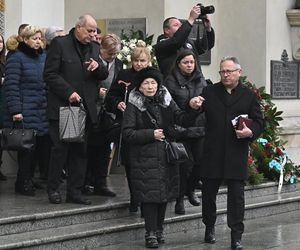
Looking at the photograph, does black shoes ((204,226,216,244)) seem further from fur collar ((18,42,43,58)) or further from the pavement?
fur collar ((18,42,43,58))

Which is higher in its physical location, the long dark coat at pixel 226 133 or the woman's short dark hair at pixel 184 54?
the woman's short dark hair at pixel 184 54

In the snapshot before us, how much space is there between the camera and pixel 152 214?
9.98m

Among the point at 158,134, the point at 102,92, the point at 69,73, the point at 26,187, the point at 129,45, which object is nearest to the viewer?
the point at 158,134

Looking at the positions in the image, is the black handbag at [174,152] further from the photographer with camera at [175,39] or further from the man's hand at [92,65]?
the photographer with camera at [175,39]

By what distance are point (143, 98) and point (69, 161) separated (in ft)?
4.16

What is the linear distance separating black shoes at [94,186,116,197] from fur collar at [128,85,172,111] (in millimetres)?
1730

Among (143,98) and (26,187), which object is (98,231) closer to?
(143,98)

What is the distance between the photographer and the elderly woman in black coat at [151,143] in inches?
388

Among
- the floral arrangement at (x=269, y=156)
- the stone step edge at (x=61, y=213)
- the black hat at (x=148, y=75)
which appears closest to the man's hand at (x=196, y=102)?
the black hat at (x=148, y=75)

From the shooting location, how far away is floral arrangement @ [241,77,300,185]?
1378 cm

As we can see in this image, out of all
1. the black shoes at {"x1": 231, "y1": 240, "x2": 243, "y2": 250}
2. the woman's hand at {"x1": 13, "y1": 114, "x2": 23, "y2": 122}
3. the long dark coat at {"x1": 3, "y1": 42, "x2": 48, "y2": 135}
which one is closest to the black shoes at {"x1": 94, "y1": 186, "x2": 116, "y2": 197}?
the long dark coat at {"x1": 3, "y1": 42, "x2": 48, "y2": 135}

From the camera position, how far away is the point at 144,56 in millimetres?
10688

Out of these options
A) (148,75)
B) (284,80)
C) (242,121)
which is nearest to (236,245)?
(242,121)

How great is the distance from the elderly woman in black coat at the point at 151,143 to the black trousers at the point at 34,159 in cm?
169
